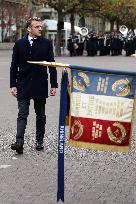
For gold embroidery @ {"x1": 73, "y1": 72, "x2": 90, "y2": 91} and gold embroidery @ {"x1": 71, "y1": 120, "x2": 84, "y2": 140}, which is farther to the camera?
gold embroidery @ {"x1": 71, "y1": 120, "x2": 84, "y2": 140}

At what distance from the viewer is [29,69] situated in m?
8.71

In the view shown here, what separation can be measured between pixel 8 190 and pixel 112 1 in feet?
151

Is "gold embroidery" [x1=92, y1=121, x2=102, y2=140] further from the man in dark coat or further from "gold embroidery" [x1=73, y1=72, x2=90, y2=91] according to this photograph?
the man in dark coat

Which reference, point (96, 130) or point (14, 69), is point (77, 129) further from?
point (14, 69)

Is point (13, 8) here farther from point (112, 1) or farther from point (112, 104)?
→ point (112, 104)

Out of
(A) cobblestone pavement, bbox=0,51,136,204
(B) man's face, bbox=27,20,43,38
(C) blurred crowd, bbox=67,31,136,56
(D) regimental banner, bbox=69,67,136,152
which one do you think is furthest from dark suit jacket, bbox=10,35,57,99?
(C) blurred crowd, bbox=67,31,136,56

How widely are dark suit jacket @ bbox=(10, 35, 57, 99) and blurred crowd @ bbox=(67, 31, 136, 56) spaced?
128ft

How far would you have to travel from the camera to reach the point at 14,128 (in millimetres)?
11477

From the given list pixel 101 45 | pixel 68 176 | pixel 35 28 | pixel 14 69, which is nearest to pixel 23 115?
pixel 14 69

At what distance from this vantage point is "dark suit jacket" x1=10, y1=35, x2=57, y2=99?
28.6 feet

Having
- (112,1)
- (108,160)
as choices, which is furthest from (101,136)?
(112,1)

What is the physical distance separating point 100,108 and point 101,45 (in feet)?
149

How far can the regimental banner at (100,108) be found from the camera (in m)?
6.03

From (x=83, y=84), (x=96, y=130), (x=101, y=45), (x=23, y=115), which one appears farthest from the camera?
(x=101, y=45)
